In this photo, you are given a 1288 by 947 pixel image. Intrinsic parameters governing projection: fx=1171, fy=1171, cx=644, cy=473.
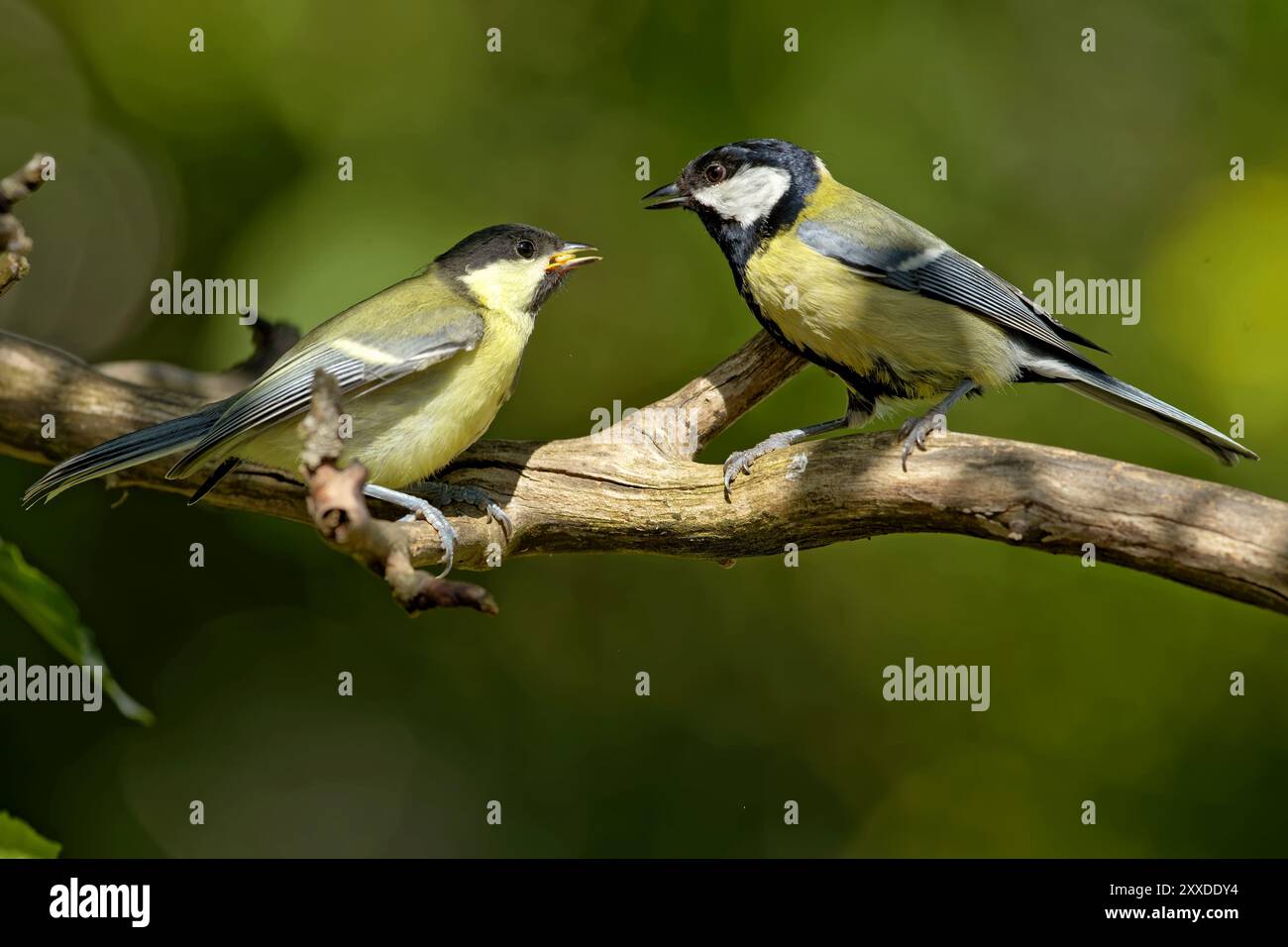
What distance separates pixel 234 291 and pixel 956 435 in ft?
8.04

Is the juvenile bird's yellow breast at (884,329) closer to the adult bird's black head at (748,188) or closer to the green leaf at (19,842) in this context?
the adult bird's black head at (748,188)

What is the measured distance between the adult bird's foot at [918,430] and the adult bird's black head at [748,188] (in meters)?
0.79

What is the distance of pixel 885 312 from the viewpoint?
313 cm

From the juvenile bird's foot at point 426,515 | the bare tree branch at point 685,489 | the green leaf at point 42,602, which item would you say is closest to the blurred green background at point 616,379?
the bare tree branch at point 685,489

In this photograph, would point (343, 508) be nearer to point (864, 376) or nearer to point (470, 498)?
point (470, 498)

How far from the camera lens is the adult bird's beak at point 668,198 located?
3.57 metres

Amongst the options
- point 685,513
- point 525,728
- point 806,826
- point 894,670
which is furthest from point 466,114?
point 806,826

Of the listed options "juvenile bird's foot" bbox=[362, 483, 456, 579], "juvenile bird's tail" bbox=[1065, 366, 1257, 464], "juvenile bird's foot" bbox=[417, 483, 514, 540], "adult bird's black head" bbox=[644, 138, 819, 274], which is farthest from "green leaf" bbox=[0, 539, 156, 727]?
"juvenile bird's tail" bbox=[1065, 366, 1257, 464]

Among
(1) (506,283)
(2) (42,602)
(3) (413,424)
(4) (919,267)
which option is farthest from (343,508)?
(4) (919,267)

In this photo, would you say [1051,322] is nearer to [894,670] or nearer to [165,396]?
[894,670]

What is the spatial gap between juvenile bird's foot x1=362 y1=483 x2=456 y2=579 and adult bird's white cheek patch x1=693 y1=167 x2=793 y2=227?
1.28 meters

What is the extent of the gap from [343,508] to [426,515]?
1.02m

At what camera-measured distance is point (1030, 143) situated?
4223 mm

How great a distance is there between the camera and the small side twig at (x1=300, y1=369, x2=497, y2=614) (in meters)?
1.75
